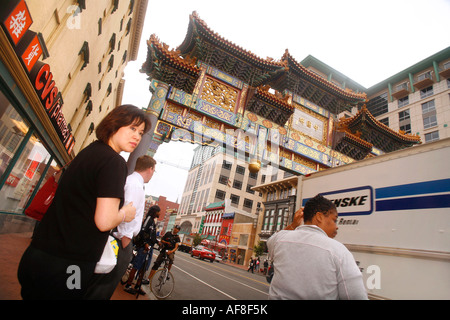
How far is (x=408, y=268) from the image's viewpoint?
2.97 metres

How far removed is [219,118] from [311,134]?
5050 millimetres

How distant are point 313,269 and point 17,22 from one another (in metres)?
6.04

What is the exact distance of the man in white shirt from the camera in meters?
1.62

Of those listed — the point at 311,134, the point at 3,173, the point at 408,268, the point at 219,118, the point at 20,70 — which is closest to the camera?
the point at 408,268

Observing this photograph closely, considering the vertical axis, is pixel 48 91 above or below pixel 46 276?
above

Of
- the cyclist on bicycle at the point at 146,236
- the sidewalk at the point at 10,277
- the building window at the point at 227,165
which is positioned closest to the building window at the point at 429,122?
the building window at the point at 227,165

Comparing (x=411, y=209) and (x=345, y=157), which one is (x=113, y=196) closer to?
(x=411, y=209)

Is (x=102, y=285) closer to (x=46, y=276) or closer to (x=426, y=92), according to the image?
(x=46, y=276)

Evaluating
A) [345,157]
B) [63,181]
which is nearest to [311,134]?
[345,157]

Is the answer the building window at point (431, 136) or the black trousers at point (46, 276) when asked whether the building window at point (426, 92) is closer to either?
the building window at point (431, 136)

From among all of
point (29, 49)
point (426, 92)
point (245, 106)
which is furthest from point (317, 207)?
point (426, 92)

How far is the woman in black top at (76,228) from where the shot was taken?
1146 mm

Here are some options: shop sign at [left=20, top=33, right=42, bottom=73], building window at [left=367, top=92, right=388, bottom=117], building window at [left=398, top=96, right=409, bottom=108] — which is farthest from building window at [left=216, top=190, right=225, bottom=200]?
shop sign at [left=20, top=33, right=42, bottom=73]

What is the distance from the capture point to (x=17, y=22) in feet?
13.2
